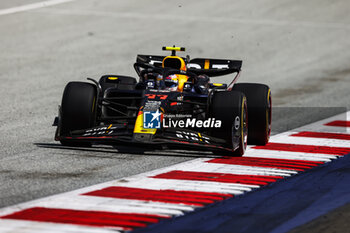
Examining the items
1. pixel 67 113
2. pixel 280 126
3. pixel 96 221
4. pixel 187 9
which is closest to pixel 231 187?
pixel 96 221

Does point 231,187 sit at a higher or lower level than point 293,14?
lower

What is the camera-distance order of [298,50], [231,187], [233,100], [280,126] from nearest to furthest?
[231,187] < [233,100] < [280,126] < [298,50]

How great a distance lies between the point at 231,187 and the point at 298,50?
49.4ft

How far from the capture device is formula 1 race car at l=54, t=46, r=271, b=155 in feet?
30.0

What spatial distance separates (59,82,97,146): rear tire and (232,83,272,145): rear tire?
6.78 ft

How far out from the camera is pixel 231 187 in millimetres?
7688

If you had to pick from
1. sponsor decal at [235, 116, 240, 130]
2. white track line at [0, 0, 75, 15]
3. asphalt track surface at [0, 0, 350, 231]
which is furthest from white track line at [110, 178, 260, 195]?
white track line at [0, 0, 75, 15]

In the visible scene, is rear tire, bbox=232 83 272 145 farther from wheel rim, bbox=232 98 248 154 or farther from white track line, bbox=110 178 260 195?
white track line, bbox=110 178 260 195

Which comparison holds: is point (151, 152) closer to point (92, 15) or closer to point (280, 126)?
point (280, 126)

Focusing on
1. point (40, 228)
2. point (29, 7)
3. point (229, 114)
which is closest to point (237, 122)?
point (229, 114)

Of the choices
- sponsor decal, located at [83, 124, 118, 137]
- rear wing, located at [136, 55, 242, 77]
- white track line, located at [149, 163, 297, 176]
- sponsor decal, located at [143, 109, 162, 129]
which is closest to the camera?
white track line, located at [149, 163, 297, 176]

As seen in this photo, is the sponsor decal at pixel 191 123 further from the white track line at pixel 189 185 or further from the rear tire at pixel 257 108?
the white track line at pixel 189 185

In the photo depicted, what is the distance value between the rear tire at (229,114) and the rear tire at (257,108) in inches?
34.9

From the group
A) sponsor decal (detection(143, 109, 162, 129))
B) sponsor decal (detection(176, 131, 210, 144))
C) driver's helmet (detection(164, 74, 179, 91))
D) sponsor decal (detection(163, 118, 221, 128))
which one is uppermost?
driver's helmet (detection(164, 74, 179, 91))
